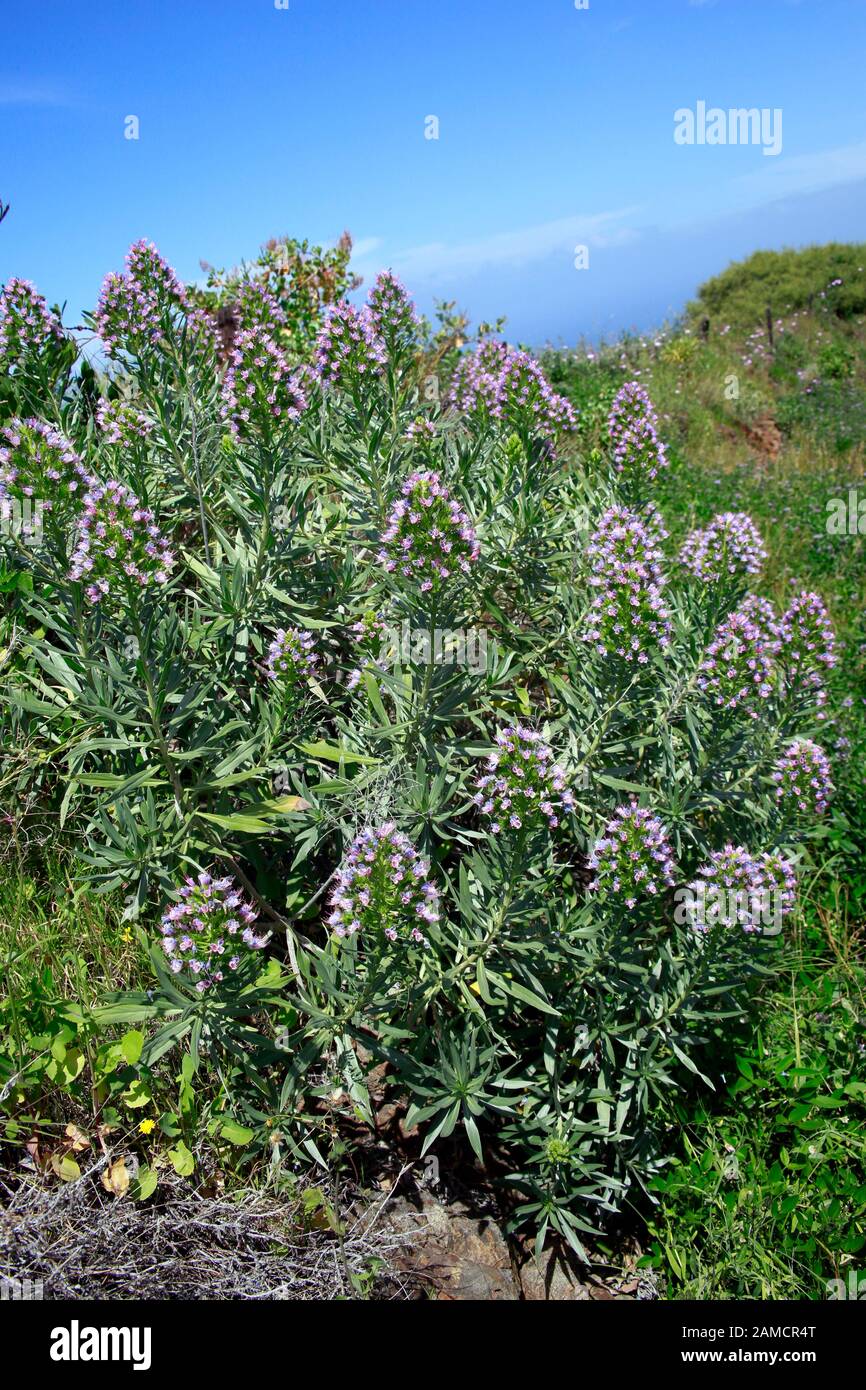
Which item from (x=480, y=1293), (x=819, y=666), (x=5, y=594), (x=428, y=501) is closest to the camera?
(x=428, y=501)

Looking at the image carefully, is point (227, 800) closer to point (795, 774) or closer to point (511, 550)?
point (511, 550)

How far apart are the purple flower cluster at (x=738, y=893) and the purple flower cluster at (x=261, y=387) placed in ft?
8.06

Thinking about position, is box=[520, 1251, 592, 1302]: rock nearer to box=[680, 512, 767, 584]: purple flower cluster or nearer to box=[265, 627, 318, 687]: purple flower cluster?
box=[265, 627, 318, 687]: purple flower cluster

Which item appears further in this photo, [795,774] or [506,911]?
[795,774]

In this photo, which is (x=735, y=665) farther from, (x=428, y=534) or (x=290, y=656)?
(x=290, y=656)

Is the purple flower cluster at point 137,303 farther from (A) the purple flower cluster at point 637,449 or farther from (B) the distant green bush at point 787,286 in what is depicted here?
(B) the distant green bush at point 787,286

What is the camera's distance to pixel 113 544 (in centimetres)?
296

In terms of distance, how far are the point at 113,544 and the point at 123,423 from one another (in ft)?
4.68

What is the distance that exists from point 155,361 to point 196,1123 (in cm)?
328

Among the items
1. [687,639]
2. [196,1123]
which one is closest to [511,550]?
[687,639]

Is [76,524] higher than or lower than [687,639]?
higher

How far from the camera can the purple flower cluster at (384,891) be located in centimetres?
284

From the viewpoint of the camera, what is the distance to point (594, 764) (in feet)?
12.7

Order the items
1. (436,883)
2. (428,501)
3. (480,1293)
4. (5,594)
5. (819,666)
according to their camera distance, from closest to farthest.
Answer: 1. (428,501)
2. (480,1293)
3. (436,883)
4. (819,666)
5. (5,594)
